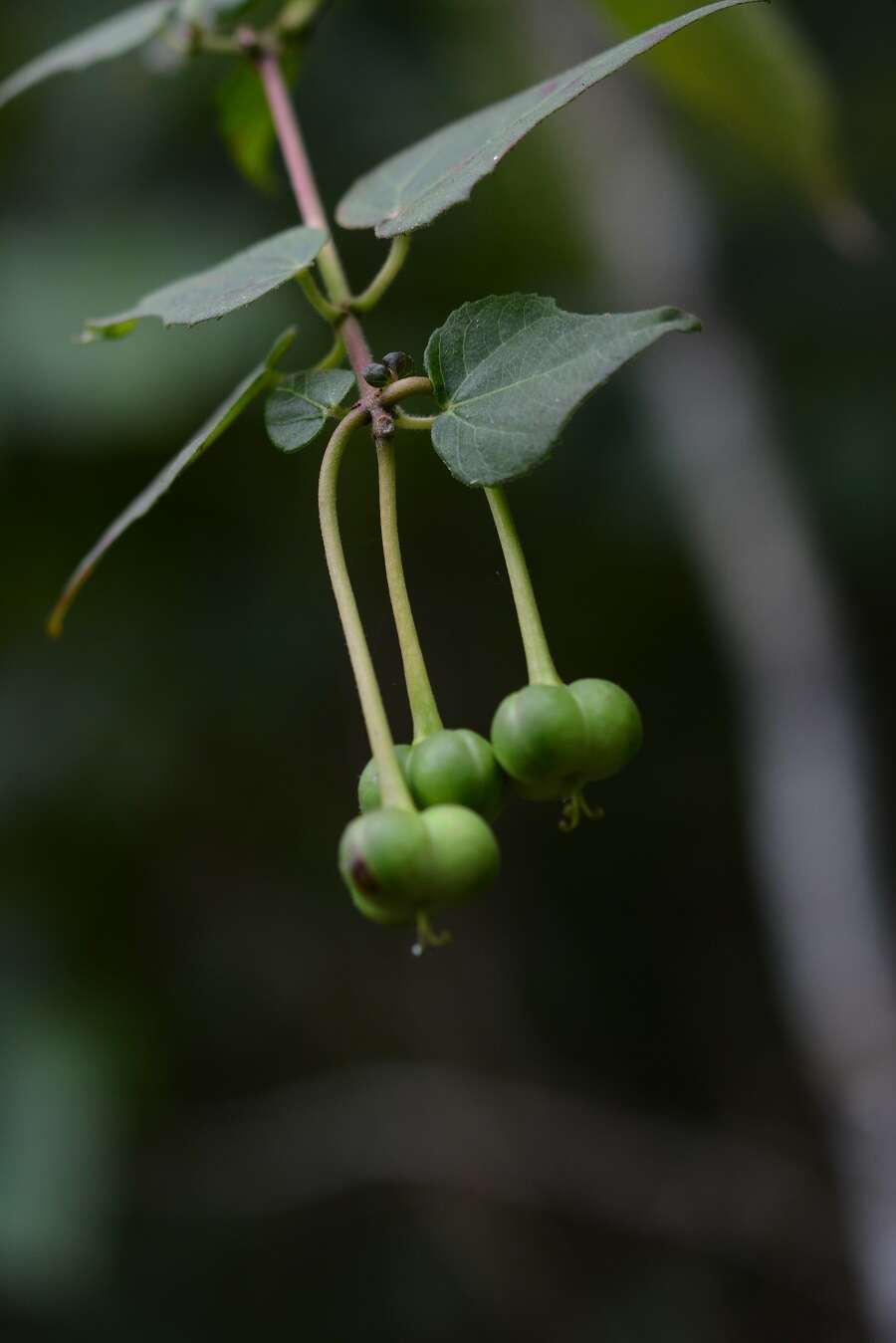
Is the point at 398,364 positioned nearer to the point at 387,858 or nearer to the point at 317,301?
the point at 317,301

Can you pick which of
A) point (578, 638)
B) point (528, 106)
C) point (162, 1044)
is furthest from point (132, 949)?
→ point (528, 106)

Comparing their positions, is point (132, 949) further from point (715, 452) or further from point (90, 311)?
point (715, 452)

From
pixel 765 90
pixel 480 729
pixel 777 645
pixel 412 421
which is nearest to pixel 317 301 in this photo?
pixel 412 421

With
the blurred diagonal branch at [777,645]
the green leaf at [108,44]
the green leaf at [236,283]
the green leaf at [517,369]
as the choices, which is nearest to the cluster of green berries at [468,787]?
the green leaf at [517,369]

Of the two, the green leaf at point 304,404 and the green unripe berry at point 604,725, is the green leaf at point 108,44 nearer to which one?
the green leaf at point 304,404

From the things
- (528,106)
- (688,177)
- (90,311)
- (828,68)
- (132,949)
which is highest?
(828,68)

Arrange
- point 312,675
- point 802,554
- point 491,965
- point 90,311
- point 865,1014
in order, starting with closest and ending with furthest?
point 865,1014 → point 90,311 → point 802,554 → point 312,675 → point 491,965
